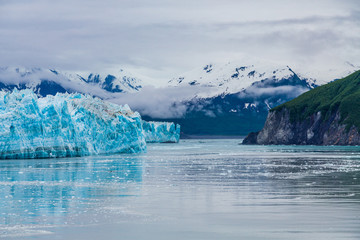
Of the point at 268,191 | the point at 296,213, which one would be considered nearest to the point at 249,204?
the point at 296,213

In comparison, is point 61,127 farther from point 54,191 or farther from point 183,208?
point 183,208

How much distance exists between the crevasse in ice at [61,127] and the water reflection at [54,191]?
769 inches

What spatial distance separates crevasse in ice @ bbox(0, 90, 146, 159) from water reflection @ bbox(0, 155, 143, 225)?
19.5m

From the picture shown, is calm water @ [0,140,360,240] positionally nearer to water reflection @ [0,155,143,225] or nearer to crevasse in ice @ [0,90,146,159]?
water reflection @ [0,155,143,225]

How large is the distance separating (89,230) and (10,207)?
25.4 feet

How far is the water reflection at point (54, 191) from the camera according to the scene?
2641cm

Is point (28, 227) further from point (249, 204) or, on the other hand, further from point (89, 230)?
point (249, 204)

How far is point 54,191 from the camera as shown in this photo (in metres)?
36.5

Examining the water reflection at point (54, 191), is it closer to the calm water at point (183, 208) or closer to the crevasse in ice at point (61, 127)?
the calm water at point (183, 208)

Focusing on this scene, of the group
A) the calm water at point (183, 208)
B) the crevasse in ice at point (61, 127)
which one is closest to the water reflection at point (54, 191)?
the calm water at point (183, 208)

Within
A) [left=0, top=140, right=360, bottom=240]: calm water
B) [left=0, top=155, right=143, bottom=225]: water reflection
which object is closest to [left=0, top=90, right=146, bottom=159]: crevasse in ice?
[left=0, top=155, right=143, bottom=225]: water reflection

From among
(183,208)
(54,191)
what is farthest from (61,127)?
(183,208)

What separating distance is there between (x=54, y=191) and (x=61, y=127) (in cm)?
4344

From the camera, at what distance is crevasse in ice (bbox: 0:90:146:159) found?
7419 centimetres
